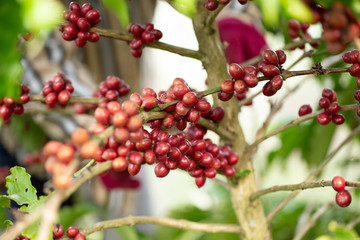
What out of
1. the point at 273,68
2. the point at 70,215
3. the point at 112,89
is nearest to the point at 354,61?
the point at 273,68

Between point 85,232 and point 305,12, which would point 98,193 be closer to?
point 85,232

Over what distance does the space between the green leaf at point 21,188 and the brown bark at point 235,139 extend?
240mm

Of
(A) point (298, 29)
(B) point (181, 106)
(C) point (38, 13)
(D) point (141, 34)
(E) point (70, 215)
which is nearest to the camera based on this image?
(C) point (38, 13)

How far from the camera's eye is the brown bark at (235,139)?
493mm

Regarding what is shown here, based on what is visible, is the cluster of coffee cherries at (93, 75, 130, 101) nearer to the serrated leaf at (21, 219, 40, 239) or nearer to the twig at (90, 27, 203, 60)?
the twig at (90, 27, 203, 60)

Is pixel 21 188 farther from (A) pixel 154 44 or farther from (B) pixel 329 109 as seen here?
(B) pixel 329 109

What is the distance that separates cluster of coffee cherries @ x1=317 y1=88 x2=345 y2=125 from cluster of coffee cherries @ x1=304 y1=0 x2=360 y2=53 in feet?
0.59

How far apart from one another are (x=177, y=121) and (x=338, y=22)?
0.60 feet

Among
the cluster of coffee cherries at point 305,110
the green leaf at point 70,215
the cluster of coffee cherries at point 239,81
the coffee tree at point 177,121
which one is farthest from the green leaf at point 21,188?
the green leaf at point 70,215

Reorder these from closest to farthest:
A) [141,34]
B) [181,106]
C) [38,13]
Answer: [38,13] < [181,106] < [141,34]

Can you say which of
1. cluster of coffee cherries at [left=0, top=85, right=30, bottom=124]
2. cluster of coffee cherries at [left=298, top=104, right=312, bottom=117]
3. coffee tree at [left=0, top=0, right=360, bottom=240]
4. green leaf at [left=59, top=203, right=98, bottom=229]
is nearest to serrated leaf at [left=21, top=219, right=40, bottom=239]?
coffee tree at [left=0, top=0, right=360, bottom=240]

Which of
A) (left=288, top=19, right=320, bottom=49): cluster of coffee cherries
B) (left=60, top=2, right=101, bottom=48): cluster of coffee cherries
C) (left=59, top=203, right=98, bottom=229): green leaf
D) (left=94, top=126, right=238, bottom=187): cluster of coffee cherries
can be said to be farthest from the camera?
(left=59, top=203, right=98, bottom=229): green leaf

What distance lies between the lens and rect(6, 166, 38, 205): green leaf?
417mm

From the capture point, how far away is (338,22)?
0.26 m
